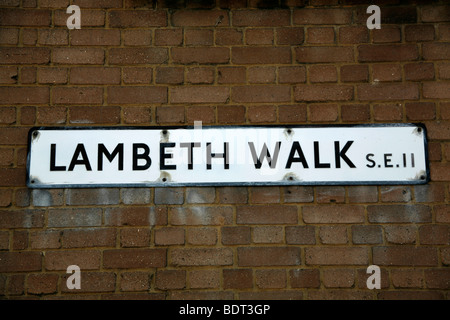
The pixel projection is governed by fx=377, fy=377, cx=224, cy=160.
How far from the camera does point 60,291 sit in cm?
158

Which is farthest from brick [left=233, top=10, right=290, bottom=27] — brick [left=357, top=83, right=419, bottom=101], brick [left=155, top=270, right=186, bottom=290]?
brick [left=155, top=270, right=186, bottom=290]

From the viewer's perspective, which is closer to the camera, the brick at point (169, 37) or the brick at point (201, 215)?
Answer: the brick at point (201, 215)

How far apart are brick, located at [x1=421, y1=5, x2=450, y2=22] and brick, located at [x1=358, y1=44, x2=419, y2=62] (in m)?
0.15

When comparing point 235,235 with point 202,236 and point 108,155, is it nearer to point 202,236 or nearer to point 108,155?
point 202,236

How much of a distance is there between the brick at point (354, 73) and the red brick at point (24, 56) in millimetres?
1351

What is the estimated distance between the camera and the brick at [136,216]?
5.32ft

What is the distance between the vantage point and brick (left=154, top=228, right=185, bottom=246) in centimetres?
161

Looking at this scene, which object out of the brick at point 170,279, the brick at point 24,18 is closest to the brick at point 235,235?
the brick at point 170,279

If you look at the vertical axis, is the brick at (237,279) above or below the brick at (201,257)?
below

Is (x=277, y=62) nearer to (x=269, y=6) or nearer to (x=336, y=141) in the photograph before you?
(x=269, y=6)

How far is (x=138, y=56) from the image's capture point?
1.73 meters

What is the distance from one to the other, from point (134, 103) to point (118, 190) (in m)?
0.39

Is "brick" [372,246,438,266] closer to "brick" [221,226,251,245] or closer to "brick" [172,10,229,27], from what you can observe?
"brick" [221,226,251,245]

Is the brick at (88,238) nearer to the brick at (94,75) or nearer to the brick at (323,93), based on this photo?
the brick at (94,75)
